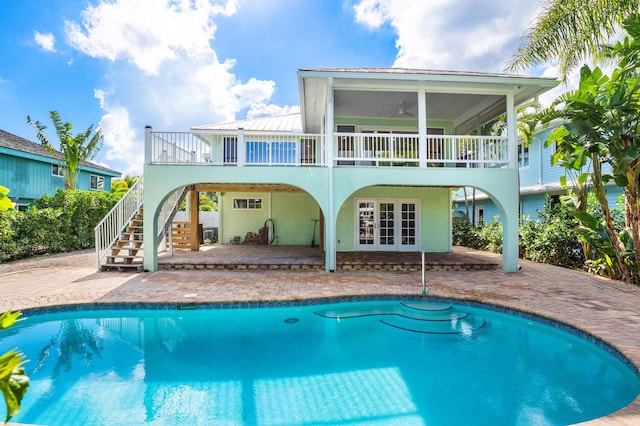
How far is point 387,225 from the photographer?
1297 cm

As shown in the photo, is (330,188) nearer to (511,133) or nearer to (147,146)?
(147,146)

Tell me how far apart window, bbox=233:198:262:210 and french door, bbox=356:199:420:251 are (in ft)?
18.1

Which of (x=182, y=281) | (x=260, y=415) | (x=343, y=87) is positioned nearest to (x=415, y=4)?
(x=343, y=87)

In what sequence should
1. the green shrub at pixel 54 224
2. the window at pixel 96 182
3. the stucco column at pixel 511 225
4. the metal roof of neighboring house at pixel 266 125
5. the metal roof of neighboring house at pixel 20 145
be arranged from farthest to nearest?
1. the window at pixel 96 182
2. the metal roof of neighboring house at pixel 20 145
3. the metal roof of neighboring house at pixel 266 125
4. the green shrub at pixel 54 224
5. the stucco column at pixel 511 225

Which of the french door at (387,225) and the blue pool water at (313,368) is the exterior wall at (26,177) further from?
the french door at (387,225)

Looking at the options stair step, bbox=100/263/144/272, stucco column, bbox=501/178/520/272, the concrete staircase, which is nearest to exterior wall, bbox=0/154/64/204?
the concrete staircase

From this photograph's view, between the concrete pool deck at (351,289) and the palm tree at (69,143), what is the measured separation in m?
9.39

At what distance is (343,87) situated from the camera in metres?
9.30

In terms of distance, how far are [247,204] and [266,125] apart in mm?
4060

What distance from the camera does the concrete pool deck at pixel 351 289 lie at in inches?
228

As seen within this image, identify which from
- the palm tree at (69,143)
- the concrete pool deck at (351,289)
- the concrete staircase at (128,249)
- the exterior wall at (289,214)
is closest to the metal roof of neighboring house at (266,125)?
the exterior wall at (289,214)

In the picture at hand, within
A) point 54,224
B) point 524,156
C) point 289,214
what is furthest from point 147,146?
point 524,156

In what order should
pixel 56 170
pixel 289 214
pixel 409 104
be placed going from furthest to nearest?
pixel 56 170 < pixel 289 214 < pixel 409 104

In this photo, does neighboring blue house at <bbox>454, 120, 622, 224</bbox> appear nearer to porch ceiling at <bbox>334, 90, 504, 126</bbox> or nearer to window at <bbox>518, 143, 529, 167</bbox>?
window at <bbox>518, 143, 529, 167</bbox>
